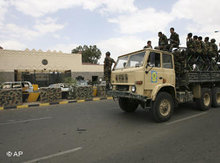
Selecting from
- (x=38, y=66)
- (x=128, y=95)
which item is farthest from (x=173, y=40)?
(x=38, y=66)

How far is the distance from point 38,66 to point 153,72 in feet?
64.7

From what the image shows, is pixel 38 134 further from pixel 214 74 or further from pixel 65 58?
pixel 65 58

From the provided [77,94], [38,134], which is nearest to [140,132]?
[38,134]

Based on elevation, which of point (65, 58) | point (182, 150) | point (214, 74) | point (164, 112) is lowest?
point (182, 150)

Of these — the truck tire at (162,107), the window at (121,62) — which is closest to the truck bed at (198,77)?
the truck tire at (162,107)

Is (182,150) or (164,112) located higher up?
(164,112)

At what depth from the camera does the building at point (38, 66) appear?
18.9 m

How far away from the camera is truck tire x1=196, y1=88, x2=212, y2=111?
608 centimetres

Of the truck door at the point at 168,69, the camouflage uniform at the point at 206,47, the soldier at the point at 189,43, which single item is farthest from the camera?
the camouflage uniform at the point at 206,47

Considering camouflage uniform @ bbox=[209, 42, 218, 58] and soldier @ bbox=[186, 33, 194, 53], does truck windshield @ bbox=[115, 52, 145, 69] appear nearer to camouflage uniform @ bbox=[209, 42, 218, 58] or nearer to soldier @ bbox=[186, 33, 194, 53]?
soldier @ bbox=[186, 33, 194, 53]

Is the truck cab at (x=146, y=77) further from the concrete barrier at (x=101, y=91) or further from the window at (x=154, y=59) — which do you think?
the concrete barrier at (x=101, y=91)

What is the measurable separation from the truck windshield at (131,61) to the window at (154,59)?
10.1 inches

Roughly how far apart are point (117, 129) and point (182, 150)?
180 cm

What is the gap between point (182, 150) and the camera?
2.95 m
